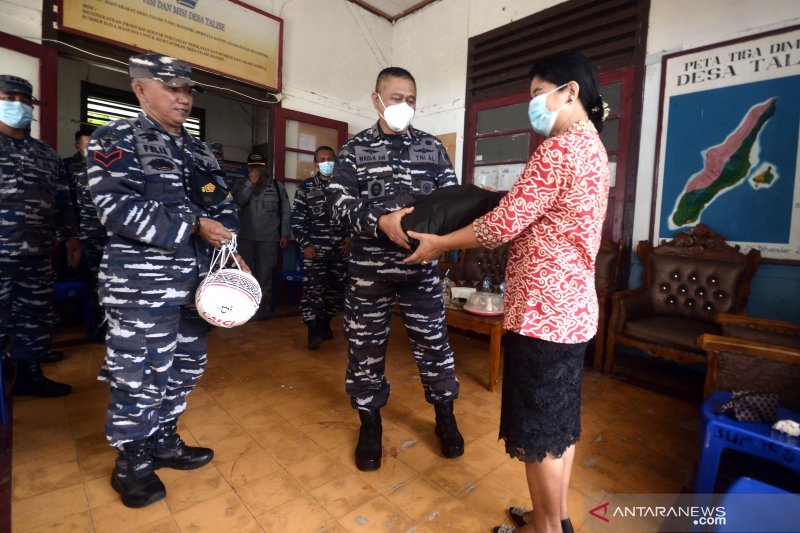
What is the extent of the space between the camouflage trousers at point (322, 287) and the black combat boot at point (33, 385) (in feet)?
5.08

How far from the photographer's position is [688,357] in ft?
7.96

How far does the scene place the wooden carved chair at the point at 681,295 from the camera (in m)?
2.57

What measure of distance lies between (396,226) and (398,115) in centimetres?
55

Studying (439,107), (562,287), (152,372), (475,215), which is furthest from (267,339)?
(439,107)

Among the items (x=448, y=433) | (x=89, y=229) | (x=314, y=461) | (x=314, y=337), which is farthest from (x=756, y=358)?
(x=89, y=229)

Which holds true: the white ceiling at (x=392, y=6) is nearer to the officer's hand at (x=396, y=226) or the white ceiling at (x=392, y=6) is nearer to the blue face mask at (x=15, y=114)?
the blue face mask at (x=15, y=114)

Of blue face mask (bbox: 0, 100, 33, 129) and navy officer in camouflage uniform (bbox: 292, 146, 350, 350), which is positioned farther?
navy officer in camouflage uniform (bbox: 292, 146, 350, 350)

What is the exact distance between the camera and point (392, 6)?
193 inches

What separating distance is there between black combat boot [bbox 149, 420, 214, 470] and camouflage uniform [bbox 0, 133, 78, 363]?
1.18m

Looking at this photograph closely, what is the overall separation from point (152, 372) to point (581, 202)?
4.81ft

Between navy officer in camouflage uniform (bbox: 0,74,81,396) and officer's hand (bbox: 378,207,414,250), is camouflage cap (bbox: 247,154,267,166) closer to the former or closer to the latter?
navy officer in camouflage uniform (bbox: 0,74,81,396)

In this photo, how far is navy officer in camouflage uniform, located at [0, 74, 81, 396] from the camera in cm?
203

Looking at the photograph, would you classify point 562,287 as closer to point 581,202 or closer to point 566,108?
point 581,202

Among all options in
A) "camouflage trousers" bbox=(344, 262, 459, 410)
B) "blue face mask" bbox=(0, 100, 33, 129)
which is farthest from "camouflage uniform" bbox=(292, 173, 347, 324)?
"blue face mask" bbox=(0, 100, 33, 129)
